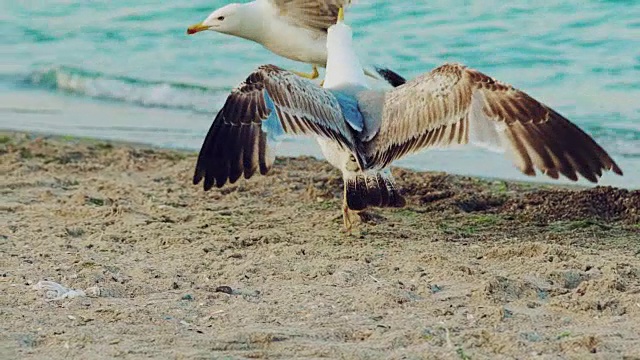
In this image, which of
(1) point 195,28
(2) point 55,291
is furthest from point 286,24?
(2) point 55,291

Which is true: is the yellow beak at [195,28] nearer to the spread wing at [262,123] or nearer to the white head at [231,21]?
the white head at [231,21]

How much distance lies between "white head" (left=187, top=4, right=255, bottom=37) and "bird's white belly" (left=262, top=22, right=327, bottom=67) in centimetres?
20

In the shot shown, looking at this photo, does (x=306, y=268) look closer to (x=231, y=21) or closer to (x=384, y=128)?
(x=384, y=128)

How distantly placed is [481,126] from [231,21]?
12.0 ft

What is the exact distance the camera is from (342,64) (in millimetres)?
6996

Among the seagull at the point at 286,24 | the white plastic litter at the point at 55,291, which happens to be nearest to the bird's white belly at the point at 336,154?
the white plastic litter at the point at 55,291

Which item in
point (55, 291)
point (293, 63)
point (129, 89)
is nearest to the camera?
point (55, 291)

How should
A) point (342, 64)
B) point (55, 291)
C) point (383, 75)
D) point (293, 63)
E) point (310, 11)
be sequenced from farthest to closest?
point (293, 63)
point (310, 11)
point (383, 75)
point (342, 64)
point (55, 291)

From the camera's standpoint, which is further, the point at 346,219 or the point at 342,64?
the point at 342,64

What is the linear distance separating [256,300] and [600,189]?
282cm

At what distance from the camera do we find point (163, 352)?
3.95m

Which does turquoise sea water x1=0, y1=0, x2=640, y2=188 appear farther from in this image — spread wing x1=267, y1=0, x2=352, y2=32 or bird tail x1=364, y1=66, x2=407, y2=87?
spread wing x1=267, y1=0, x2=352, y2=32

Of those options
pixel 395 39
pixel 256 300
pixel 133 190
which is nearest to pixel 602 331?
pixel 256 300

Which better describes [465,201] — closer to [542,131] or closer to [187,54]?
[542,131]
